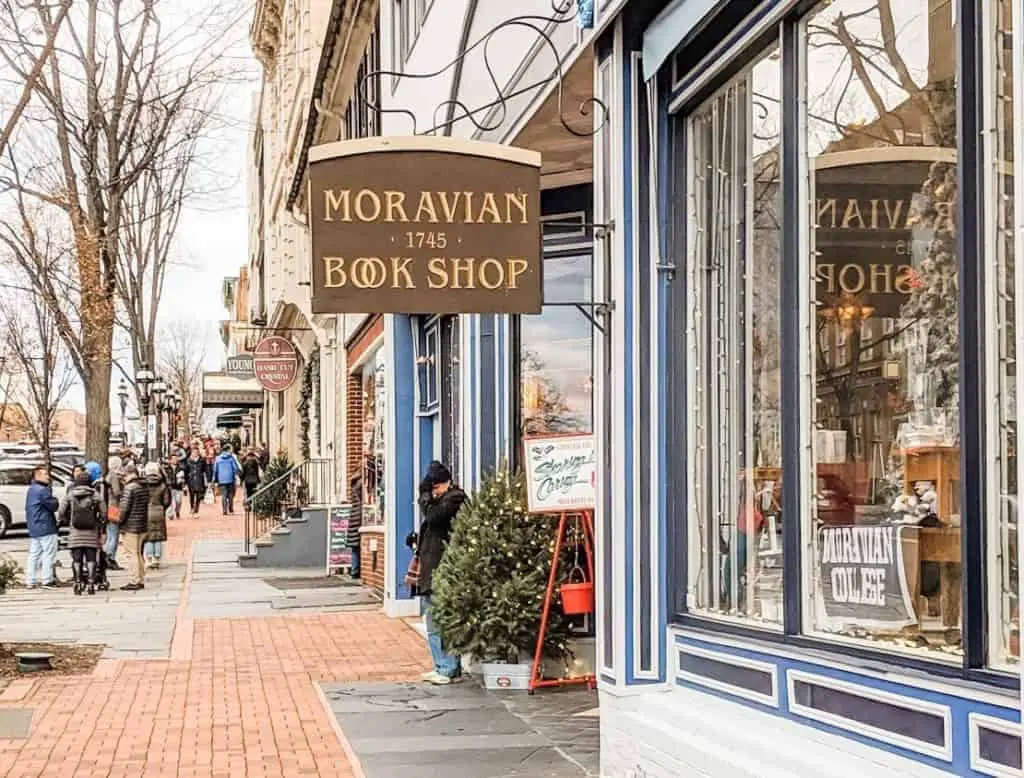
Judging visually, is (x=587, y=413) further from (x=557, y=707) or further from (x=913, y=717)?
(x=913, y=717)

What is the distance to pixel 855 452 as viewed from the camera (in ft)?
19.0

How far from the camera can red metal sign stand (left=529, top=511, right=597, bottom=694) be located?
1016 centimetres

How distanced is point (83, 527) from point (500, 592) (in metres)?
10.1

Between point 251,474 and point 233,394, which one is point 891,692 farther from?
point 233,394

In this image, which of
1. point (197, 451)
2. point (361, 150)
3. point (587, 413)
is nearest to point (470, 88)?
point (587, 413)

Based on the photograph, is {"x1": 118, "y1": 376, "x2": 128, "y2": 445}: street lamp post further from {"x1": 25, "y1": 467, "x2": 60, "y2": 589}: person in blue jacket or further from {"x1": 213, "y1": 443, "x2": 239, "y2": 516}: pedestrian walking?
{"x1": 25, "y1": 467, "x2": 60, "y2": 589}: person in blue jacket

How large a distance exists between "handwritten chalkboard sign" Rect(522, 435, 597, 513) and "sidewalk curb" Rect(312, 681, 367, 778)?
6.31ft

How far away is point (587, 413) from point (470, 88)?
2.84m

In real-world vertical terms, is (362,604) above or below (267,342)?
below

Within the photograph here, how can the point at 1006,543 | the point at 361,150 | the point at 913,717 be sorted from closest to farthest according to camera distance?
1. the point at 1006,543
2. the point at 913,717
3. the point at 361,150

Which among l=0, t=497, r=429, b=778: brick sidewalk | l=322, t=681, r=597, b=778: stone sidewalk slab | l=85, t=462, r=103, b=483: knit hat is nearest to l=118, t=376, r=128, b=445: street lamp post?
l=85, t=462, r=103, b=483: knit hat

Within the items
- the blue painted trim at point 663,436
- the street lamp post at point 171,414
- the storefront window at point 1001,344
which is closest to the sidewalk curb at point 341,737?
the blue painted trim at point 663,436

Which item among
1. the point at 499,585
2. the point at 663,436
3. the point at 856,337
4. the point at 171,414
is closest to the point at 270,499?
the point at 499,585

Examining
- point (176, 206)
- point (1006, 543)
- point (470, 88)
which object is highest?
point (176, 206)
